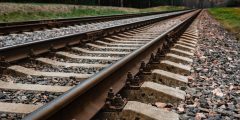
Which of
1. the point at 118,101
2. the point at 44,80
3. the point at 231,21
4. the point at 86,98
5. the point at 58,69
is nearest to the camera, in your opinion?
the point at 86,98

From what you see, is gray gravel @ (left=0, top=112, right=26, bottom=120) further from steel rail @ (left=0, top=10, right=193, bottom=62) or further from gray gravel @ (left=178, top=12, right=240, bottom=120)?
steel rail @ (left=0, top=10, right=193, bottom=62)

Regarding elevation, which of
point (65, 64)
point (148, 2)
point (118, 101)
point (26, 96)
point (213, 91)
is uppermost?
point (118, 101)

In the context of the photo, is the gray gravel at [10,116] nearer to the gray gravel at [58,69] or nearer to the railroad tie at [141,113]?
the railroad tie at [141,113]

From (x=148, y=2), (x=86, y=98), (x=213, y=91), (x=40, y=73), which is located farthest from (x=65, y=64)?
(x=148, y=2)

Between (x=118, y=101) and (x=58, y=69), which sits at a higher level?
(x=118, y=101)

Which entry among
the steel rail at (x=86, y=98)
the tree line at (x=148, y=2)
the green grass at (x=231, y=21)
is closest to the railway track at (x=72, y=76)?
the steel rail at (x=86, y=98)

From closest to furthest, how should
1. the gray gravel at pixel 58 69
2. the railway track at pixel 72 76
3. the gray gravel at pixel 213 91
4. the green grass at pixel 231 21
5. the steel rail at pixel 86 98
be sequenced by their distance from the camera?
the steel rail at pixel 86 98
the railway track at pixel 72 76
the gray gravel at pixel 213 91
the gray gravel at pixel 58 69
the green grass at pixel 231 21

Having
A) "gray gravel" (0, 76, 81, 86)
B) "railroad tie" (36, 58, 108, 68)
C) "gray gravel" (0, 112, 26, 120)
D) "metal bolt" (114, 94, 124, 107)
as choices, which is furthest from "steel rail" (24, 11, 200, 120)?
"railroad tie" (36, 58, 108, 68)

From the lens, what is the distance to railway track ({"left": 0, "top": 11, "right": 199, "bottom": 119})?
3.34m

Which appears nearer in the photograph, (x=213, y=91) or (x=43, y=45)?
(x=213, y=91)

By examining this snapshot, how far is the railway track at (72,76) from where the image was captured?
3.34 m

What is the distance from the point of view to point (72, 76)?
516 centimetres

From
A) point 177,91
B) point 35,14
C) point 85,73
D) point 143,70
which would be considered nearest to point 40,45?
point 85,73

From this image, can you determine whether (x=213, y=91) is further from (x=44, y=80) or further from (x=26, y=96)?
(x=26, y=96)
